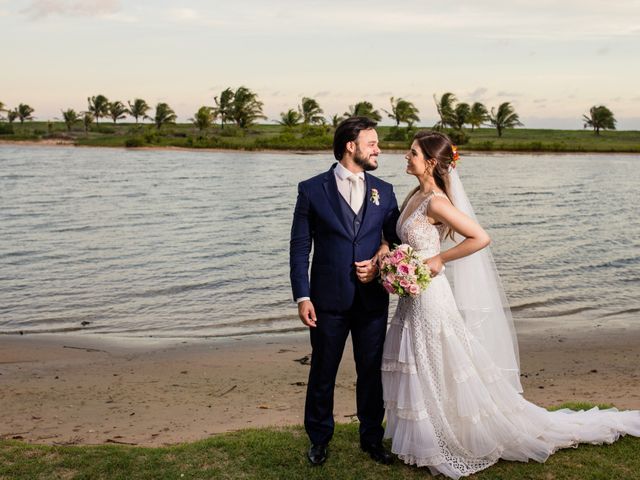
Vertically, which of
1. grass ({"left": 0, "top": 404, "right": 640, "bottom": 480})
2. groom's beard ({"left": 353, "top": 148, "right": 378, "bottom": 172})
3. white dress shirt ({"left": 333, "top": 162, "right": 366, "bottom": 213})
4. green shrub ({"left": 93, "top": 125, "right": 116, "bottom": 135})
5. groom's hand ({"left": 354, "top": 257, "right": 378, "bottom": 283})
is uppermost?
groom's beard ({"left": 353, "top": 148, "right": 378, "bottom": 172})

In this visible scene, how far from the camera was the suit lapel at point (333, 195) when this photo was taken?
5.96 m

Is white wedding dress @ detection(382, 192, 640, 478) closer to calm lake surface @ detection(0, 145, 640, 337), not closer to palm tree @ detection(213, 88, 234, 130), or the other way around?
calm lake surface @ detection(0, 145, 640, 337)

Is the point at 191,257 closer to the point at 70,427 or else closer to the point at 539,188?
the point at 70,427

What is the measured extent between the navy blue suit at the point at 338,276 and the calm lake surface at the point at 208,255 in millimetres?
8032

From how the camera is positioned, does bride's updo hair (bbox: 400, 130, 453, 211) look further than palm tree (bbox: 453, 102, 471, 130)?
No

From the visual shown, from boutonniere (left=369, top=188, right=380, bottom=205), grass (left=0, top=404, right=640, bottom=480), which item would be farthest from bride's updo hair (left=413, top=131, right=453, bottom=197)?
grass (left=0, top=404, right=640, bottom=480)

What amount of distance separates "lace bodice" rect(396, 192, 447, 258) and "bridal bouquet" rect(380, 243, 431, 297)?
23cm

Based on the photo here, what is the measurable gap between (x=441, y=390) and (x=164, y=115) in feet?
489

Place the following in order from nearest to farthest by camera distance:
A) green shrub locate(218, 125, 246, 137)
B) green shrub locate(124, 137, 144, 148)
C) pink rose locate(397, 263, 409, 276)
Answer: pink rose locate(397, 263, 409, 276), green shrub locate(124, 137, 144, 148), green shrub locate(218, 125, 246, 137)

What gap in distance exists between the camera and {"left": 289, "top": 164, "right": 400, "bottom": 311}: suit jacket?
19.6 ft

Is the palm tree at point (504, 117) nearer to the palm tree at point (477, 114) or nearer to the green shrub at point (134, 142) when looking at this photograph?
the palm tree at point (477, 114)

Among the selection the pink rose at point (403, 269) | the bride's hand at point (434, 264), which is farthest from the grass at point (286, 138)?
the pink rose at point (403, 269)

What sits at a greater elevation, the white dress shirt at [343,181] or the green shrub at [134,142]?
the white dress shirt at [343,181]

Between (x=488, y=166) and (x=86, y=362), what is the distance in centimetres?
7262
